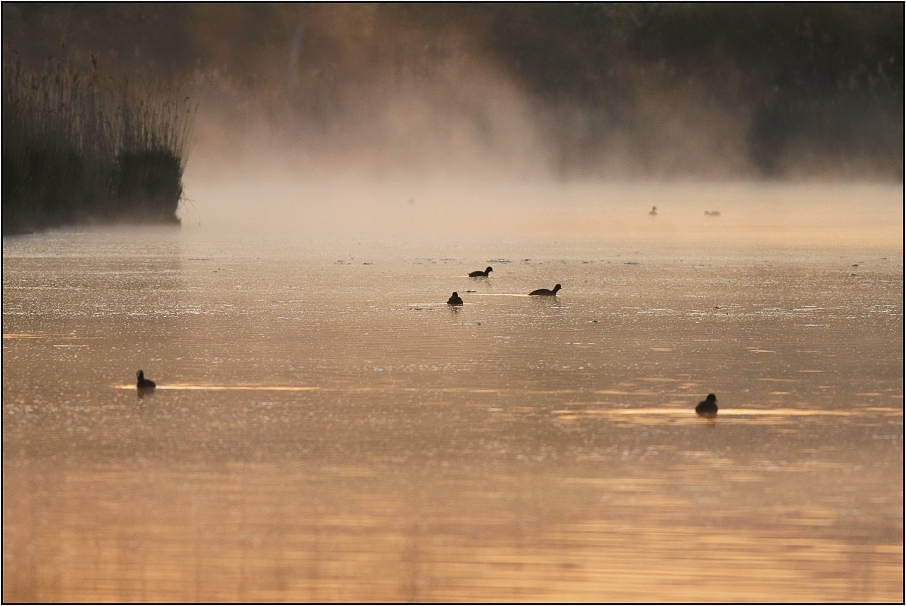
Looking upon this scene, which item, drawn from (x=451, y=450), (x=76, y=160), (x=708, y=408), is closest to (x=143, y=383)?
(x=451, y=450)

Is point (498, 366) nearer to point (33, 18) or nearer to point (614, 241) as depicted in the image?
point (614, 241)

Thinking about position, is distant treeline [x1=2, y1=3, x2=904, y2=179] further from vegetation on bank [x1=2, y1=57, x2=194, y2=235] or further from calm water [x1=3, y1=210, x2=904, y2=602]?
calm water [x1=3, y1=210, x2=904, y2=602]

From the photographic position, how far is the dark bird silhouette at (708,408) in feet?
24.5

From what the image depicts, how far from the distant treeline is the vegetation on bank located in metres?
58.0

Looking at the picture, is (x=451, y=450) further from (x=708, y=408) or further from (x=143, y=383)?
(x=143, y=383)

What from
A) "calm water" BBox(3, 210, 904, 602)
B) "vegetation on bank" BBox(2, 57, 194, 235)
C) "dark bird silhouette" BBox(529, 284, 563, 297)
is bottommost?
"calm water" BBox(3, 210, 904, 602)

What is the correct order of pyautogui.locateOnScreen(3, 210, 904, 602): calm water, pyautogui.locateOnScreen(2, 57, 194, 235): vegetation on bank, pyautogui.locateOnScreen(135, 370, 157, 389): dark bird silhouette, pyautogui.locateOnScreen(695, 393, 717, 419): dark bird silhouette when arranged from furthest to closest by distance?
1. pyautogui.locateOnScreen(2, 57, 194, 235): vegetation on bank
2. pyautogui.locateOnScreen(135, 370, 157, 389): dark bird silhouette
3. pyautogui.locateOnScreen(695, 393, 717, 419): dark bird silhouette
4. pyautogui.locateOnScreen(3, 210, 904, 602): calm water

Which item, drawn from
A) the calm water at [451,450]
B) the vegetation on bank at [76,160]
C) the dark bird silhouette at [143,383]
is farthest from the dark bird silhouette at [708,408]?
the vegetation on bank at [76,160]

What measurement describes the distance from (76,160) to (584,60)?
7539cm

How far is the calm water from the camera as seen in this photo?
4.96 m

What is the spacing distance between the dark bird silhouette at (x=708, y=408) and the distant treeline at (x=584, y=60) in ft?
253

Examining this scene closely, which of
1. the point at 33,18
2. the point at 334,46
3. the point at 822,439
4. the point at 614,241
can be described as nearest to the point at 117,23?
the point at 33,18

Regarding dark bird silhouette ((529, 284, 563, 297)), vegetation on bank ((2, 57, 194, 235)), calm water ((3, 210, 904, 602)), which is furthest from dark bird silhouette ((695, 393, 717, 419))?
vegetation on bank ((2, 57, 194, 235))

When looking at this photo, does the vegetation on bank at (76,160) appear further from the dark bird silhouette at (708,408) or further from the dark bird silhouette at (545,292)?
the dark bird silhouette at (708,408)
